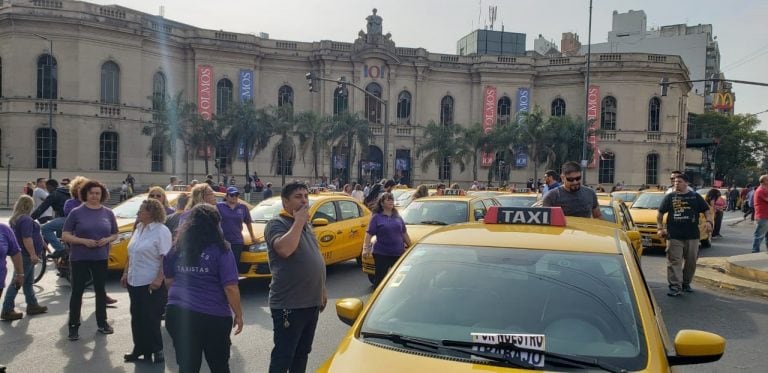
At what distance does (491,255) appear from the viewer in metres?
3.49

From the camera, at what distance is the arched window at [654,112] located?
48.9 m

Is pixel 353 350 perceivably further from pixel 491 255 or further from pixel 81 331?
pixel 81 331

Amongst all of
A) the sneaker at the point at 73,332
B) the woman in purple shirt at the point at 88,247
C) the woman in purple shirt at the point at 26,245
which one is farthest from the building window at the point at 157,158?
the sneaker at the point at 73,332

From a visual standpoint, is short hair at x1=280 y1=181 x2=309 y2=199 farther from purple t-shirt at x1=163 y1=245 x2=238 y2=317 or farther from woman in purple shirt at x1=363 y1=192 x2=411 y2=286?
woman in purple shirt at x1=363 y1=192 x2=411 y2=286

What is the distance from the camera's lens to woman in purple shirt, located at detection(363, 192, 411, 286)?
279 inches

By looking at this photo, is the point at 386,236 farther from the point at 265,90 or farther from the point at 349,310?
the point at 265,90

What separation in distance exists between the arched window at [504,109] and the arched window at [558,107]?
395 cm

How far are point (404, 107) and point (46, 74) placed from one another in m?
25.5

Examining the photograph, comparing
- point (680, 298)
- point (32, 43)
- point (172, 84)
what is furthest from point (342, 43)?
point (680, 298)

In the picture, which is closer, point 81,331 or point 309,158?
point 81,331

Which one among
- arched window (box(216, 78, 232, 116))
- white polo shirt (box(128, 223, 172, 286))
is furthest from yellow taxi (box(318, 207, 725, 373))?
arched window (box(216, 78, 232, 116))

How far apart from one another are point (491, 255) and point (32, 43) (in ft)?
134

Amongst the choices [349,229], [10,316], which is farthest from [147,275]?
[349,229]

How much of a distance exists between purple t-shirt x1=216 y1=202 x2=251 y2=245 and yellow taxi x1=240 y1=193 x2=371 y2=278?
371 millimetres
